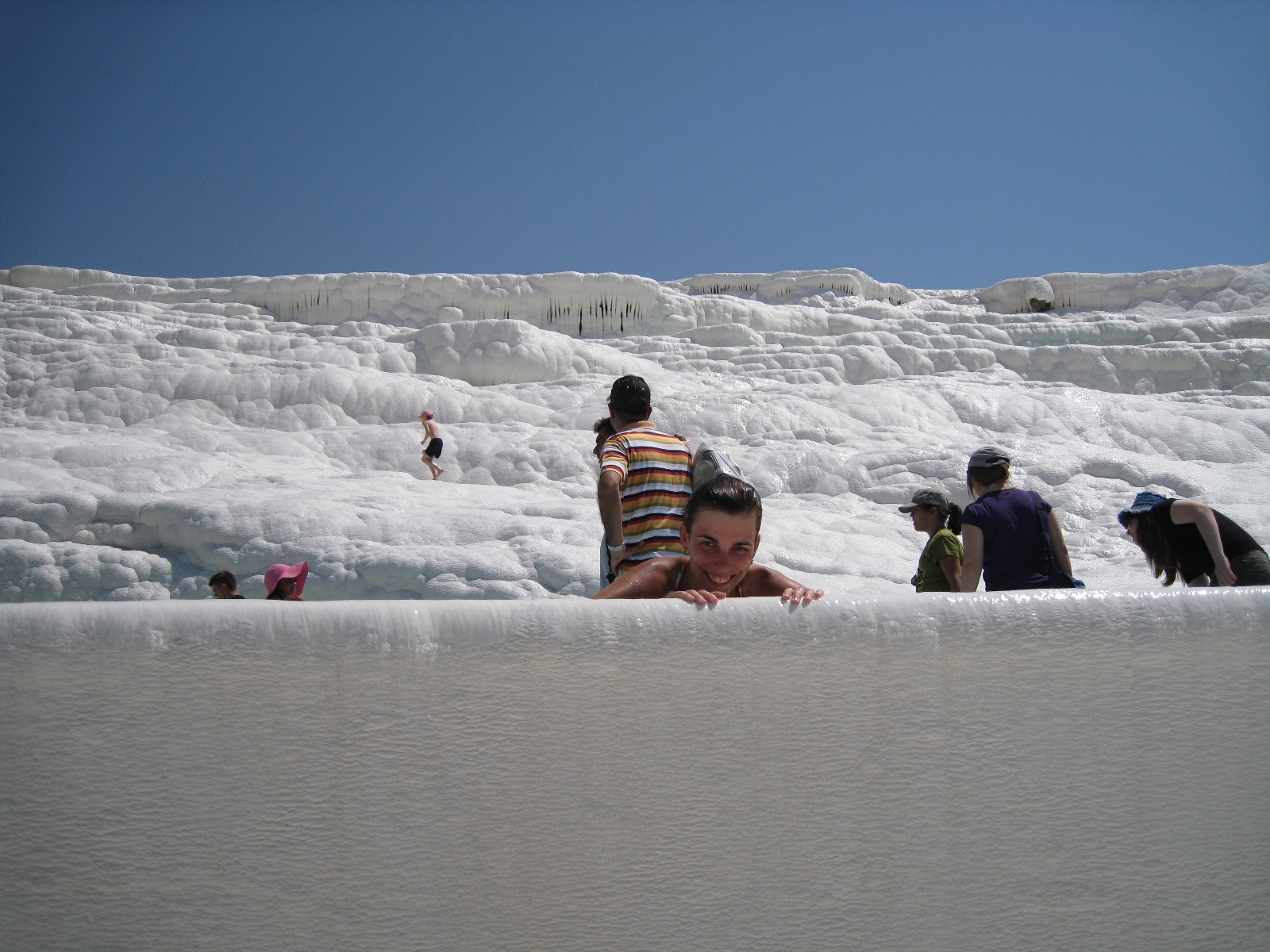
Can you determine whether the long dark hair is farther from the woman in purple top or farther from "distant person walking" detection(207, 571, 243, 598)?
"distant person walking" detection(207, 571, 243, 598)

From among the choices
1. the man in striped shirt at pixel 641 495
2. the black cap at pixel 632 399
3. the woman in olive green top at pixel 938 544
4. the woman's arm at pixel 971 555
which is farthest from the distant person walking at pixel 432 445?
the woman's arm at pixel 971 555

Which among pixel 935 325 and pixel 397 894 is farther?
pixel 935 325

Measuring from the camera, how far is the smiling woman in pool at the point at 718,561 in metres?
1.94

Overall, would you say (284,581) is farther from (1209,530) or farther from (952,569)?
(1209,530)

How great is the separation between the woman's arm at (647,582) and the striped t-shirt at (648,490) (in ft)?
2.74

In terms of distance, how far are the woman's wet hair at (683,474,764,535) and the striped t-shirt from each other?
816 mm

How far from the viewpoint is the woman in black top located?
3266 mm

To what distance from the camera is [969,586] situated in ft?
10.3

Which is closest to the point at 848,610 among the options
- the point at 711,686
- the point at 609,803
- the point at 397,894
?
the point at 711,686

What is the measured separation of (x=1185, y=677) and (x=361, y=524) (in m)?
5.91

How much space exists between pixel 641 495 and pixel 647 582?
985 millimetres

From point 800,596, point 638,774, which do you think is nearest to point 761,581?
point 800,596

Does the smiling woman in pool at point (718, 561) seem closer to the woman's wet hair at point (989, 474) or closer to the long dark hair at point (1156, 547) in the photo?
the woman's wet hair at point (989, 474)

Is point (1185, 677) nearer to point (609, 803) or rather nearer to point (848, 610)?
point (848, 610)
